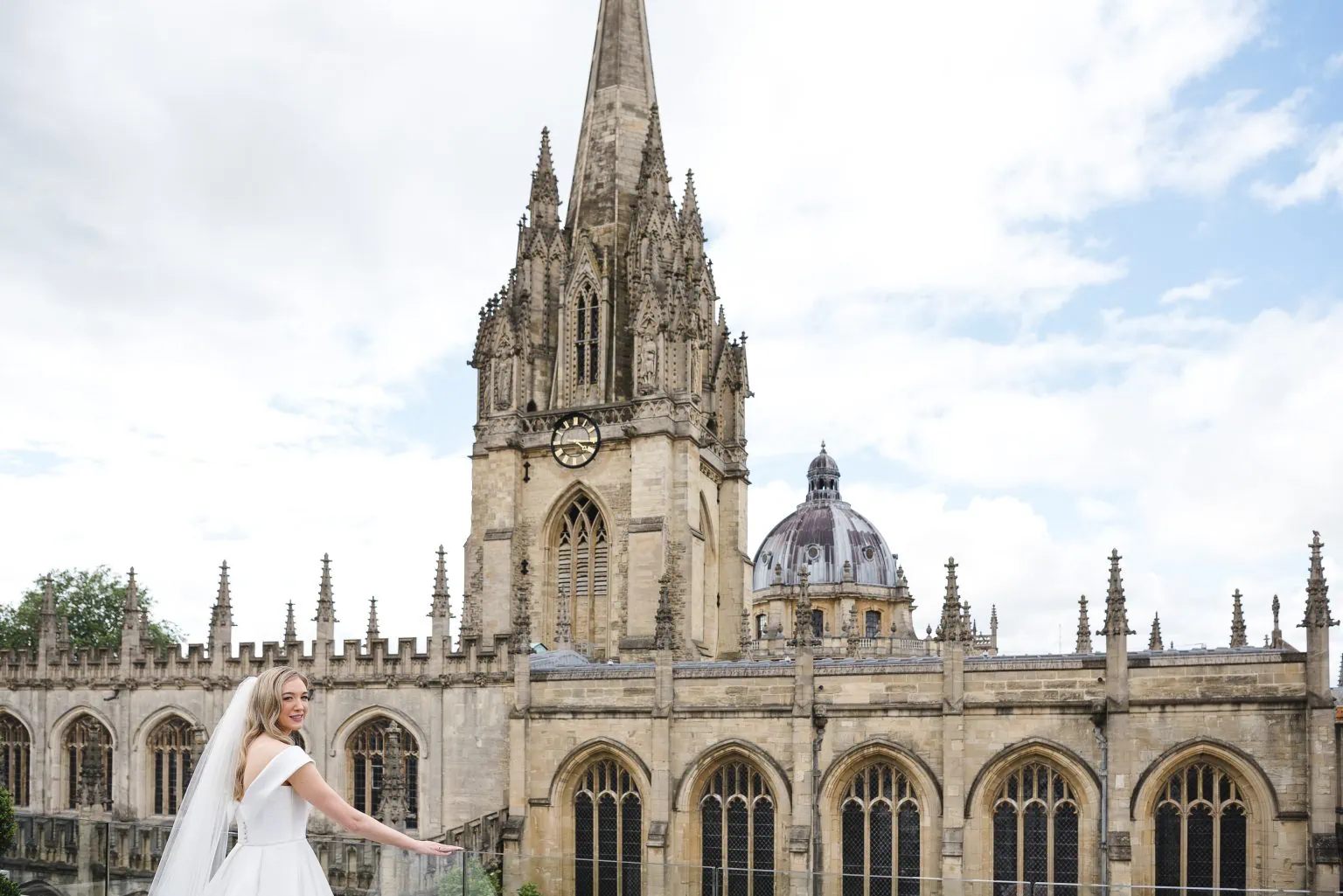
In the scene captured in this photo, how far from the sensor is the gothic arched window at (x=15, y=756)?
4647 cm

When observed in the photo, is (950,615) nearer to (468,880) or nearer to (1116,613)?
(1116,613)

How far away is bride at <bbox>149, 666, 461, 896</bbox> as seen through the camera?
7.82m

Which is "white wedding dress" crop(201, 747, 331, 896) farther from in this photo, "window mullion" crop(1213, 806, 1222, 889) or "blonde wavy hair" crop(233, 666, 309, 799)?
"window mullion" crop(1213, 806, 1222, 889)

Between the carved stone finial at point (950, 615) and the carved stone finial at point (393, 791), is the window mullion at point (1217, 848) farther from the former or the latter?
the carved stone finial at point (393, 791)

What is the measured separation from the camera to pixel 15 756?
46969mm

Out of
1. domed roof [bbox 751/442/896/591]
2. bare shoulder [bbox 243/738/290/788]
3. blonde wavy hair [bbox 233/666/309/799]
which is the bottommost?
bare shoulder [bbox 243/738/290/788]

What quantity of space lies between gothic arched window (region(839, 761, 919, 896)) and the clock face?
19.6m

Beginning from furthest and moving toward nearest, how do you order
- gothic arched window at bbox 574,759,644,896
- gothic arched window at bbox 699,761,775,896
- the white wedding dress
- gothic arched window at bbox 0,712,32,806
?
gothic arched window at bbox 0,712,32,806 → gothic arched window at bbox 574,759,644,896 → gothic arched window at bbox 699,761,775,896 → the white wedding dress

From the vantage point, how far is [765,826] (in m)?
32.9

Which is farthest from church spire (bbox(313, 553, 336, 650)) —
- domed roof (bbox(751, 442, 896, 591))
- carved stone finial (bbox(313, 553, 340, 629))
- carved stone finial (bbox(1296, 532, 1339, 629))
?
domed roof (bbox(751, 442, 896, 591))

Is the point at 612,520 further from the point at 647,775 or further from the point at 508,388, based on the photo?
the point at 647,775

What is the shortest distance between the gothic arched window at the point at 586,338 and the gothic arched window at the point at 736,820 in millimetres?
20095

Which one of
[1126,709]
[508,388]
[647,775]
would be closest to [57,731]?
[508,388]

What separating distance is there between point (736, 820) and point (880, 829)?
3.61 m
